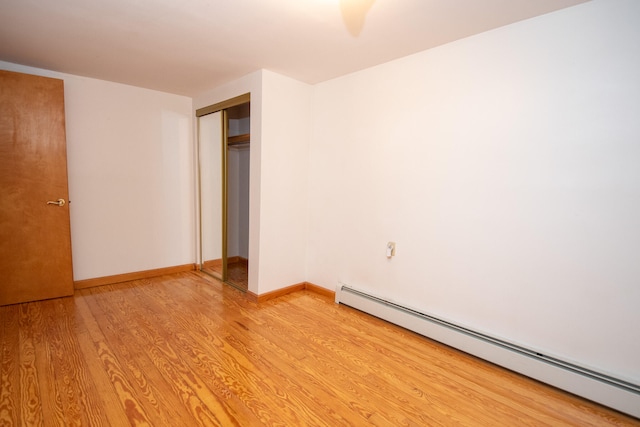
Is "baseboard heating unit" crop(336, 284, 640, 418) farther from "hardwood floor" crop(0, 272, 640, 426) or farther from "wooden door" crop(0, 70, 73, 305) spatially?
"wooden door" crop(0, 70, 73, 305)

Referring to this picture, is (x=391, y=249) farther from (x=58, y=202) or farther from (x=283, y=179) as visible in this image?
(x=58, y=202)

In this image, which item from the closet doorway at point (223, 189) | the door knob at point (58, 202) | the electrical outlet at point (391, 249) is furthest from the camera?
the closet doorway at point (223, 189)

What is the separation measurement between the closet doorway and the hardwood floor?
1.22 meters

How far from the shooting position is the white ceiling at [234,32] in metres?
1.90

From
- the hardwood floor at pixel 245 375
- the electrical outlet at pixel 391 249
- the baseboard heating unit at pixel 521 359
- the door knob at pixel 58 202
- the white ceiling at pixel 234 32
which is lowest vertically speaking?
the hardwood floor at pixel 245 375

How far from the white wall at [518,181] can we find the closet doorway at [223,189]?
166 cm

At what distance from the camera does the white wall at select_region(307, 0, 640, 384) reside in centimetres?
179

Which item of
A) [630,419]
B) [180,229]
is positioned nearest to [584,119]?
[630,419]

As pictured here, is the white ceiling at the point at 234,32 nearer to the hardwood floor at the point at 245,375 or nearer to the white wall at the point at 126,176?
the white wall at the point at 126,176

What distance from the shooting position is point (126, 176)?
12.3ft

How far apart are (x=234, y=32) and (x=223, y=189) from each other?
1922mm

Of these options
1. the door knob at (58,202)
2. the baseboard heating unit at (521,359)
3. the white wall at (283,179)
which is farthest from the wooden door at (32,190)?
the baseboard heating unit at (521,359)

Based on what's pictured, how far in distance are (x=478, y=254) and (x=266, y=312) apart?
202cm

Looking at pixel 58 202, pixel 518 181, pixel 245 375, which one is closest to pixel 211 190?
pixel 58 202
